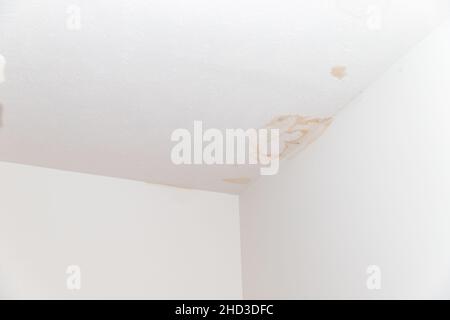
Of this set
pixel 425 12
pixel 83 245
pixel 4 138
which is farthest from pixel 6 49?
pixel 425 12

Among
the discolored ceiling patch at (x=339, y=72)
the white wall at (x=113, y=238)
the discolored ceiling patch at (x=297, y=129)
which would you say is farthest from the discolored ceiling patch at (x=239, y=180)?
the discolored ceiling patch at (x=339, y=72)

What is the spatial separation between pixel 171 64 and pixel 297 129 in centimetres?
89

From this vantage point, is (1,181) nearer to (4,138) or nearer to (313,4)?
(4,138)

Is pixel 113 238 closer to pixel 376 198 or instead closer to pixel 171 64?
pixel 171 64

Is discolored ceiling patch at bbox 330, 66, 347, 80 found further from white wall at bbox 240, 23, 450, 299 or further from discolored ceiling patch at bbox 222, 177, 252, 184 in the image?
discolored ceiling patch at bbox 222, 177, 252, 184

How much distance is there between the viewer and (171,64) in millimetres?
2781

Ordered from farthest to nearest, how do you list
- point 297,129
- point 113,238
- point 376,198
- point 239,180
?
point 239,180
point 113,238
point 297,129
point 376,198

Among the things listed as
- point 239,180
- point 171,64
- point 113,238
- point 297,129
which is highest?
point 171,64

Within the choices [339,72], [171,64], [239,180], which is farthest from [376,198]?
[239,180]

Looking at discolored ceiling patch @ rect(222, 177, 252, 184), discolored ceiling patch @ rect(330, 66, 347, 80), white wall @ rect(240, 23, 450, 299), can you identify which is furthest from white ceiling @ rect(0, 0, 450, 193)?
discolored ceiling patch @ rect(222, 177, 252, 184)

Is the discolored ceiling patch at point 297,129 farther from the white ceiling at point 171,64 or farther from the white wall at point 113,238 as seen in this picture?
the white wall at point 113,238

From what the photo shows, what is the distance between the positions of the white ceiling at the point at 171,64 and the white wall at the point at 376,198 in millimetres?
164

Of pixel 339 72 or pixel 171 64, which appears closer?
pixel 171 64

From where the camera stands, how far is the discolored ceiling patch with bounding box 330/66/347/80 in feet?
9.57
